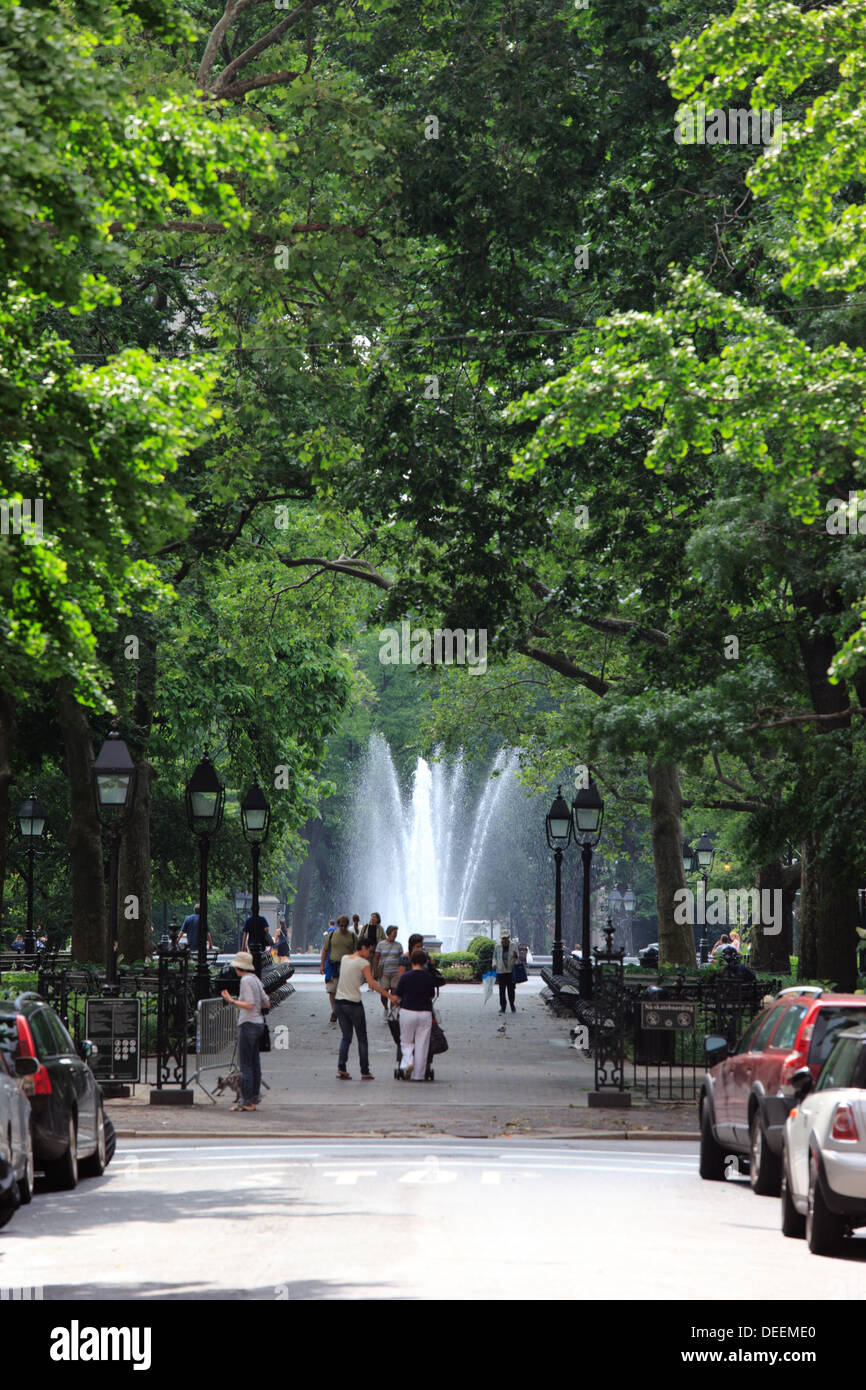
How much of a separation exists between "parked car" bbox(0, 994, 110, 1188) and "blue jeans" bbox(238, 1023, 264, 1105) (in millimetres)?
5461

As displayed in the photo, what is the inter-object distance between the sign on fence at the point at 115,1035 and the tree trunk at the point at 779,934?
22364 millimetres

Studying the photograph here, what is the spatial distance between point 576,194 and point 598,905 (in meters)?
80.3

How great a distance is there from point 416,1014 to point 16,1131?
38.9ft

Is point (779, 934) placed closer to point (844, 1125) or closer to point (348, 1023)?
point (348, 1023)

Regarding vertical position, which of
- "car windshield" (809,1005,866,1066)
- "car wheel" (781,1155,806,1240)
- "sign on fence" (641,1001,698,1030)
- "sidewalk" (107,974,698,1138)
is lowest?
"sidewalk" (107,974,698,1138)

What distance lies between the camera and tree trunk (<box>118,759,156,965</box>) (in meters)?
35.9

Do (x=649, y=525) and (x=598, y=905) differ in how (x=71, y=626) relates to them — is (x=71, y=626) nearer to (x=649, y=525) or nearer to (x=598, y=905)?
(x=649, y=525)

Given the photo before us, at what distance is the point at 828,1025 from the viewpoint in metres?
13.3

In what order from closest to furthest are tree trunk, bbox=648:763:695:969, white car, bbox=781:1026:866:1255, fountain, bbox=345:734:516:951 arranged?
1. white car, bbox=781:1026:866:1255
2. tree trunk, bbox=648:763:695:969
3. fountain, bbox=345:734:516:951

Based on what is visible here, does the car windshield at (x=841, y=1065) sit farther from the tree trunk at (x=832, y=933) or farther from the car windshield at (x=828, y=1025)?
the tree trunk at (x=832, y=933)

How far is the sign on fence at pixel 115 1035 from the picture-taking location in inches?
847

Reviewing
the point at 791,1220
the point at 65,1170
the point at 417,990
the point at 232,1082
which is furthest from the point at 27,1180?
the point at 417,990

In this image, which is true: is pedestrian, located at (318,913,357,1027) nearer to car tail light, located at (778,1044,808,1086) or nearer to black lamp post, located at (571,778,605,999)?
Result: black lamp post, located at (571,778,605,999)

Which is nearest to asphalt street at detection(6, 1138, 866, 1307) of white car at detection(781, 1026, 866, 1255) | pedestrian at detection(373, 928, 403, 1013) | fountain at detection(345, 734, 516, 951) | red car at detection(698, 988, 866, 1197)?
white car at detection(781, 1026, 866, 1255)
